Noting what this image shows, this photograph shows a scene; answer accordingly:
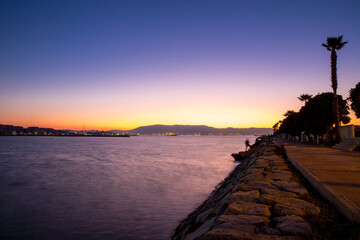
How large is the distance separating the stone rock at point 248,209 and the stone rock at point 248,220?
19 centimetres

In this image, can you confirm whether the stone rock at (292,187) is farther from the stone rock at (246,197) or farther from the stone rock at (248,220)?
the stone rock at (248,220)

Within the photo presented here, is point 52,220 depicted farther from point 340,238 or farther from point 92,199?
point 340,238

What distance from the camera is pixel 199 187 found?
1444 centimetres

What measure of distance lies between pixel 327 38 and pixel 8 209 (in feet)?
103

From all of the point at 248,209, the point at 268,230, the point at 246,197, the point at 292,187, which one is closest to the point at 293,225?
the point at 268,230

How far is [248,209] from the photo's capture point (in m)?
4.05

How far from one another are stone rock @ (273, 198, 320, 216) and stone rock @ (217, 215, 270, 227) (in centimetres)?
40

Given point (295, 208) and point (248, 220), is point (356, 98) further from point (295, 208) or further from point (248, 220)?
point (248, 220)

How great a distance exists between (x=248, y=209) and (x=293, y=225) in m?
0.93

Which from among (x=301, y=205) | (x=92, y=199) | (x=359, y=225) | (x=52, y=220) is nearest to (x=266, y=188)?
(x=301, y=205)

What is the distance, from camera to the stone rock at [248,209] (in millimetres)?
3803

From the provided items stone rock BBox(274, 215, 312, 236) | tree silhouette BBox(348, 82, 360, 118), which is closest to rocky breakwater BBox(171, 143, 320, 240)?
stone rock BBox(274, 215, 312, 236)

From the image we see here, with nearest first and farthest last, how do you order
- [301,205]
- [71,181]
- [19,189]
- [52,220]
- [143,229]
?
1. [301,205]
2. [143,229]
3. [52,220]
4. [19,189]
5. [71,181]

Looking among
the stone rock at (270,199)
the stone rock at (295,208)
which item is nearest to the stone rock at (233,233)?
the stone rock at (295,208)
